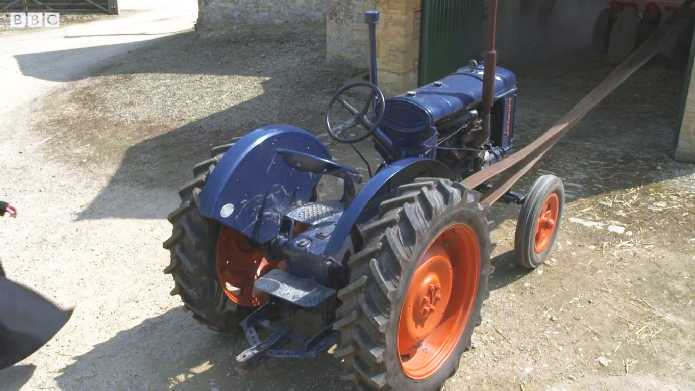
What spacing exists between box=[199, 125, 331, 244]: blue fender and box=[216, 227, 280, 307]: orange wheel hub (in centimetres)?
21

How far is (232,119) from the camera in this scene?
833 cm

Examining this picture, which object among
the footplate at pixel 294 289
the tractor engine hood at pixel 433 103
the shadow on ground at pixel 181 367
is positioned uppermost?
the tractor engine hood at pixel 433 103

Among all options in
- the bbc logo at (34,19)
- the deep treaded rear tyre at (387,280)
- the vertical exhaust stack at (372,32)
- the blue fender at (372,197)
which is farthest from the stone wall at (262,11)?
the deep treaded rear tyre at (387,280)

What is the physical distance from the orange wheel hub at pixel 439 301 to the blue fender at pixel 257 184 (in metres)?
0.89

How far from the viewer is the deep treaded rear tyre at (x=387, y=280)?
2.68m

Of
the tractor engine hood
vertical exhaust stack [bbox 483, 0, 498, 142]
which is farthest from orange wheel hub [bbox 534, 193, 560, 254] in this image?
the tractor engine hood

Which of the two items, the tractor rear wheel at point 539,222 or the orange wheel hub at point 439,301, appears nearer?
the orange wheel hub at point 439,301

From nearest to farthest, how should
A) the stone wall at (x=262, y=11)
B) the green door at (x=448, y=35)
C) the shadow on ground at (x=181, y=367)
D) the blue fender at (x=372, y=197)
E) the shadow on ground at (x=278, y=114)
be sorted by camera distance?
the blue fender at (x=372, y=197) → the shadow on ground at (x=181, y=367) → the shadow on ground at (x=278, y=114) → the green door at (x=448, y=35) → the stone wall at (x=262, y=11)

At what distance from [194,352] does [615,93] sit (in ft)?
24.3

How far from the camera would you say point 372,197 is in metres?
3.03

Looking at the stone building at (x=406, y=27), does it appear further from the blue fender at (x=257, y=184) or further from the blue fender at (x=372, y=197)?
the blue fender at (x=257, y=184)

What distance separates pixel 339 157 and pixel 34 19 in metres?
15.6

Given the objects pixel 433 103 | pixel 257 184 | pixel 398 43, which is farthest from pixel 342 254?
pixel 398 43

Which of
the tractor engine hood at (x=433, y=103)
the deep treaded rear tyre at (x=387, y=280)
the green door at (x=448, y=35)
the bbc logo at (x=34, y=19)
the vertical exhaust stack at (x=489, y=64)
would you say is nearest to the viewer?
the deep treaded rear tyre at (x=387, y=280)
